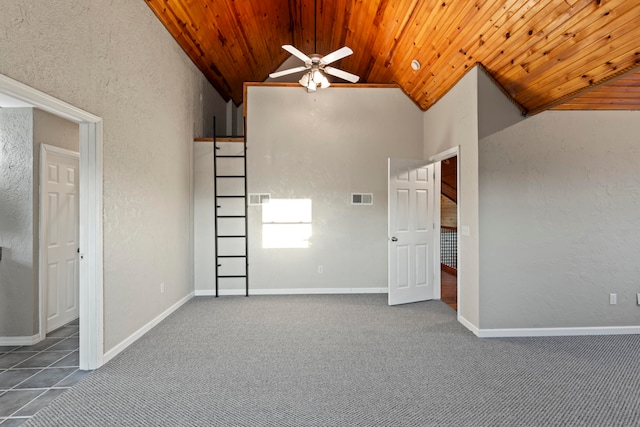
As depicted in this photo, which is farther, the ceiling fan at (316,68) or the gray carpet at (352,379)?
the ceiling fan at (316,68)

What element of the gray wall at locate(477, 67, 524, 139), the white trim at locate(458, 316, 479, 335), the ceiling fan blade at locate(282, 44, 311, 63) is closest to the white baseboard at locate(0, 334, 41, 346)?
the ceiling fan blade at locate(282, 44, 311, 63)

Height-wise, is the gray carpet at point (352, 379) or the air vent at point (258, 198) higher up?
the air vent at point (258, 198)

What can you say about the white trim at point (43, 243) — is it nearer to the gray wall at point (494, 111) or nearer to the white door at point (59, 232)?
the white door at point (59, 232)

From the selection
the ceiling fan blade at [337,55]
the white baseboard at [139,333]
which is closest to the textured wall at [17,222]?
the white baseboard at [139,333]

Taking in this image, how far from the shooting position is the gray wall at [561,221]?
345 centimetres

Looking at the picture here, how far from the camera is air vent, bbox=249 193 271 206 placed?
5160 millimetres

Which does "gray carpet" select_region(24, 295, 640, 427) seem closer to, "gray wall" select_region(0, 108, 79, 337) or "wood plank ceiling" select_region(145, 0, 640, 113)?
"gray wall" select_region(0, 108, 79, 337)

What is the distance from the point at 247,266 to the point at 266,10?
3.99 metres

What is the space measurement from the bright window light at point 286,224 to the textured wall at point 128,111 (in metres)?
1.23

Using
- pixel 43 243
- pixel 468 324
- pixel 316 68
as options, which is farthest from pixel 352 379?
pixel 43 243

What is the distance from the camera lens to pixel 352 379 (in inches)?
101

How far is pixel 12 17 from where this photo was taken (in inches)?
76.2

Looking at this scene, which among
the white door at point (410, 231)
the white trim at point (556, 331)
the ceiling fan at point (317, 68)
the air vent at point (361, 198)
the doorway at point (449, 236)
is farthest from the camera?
the doorway at point (449, 236)

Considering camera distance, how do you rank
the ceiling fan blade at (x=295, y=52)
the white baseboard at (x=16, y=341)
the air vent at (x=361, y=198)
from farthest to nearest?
1. the air vent at (x=361, y=198)
2. the white baseboard at (x=16, y=341)
3. the ceiling fan blade at (x=295, y=52)
